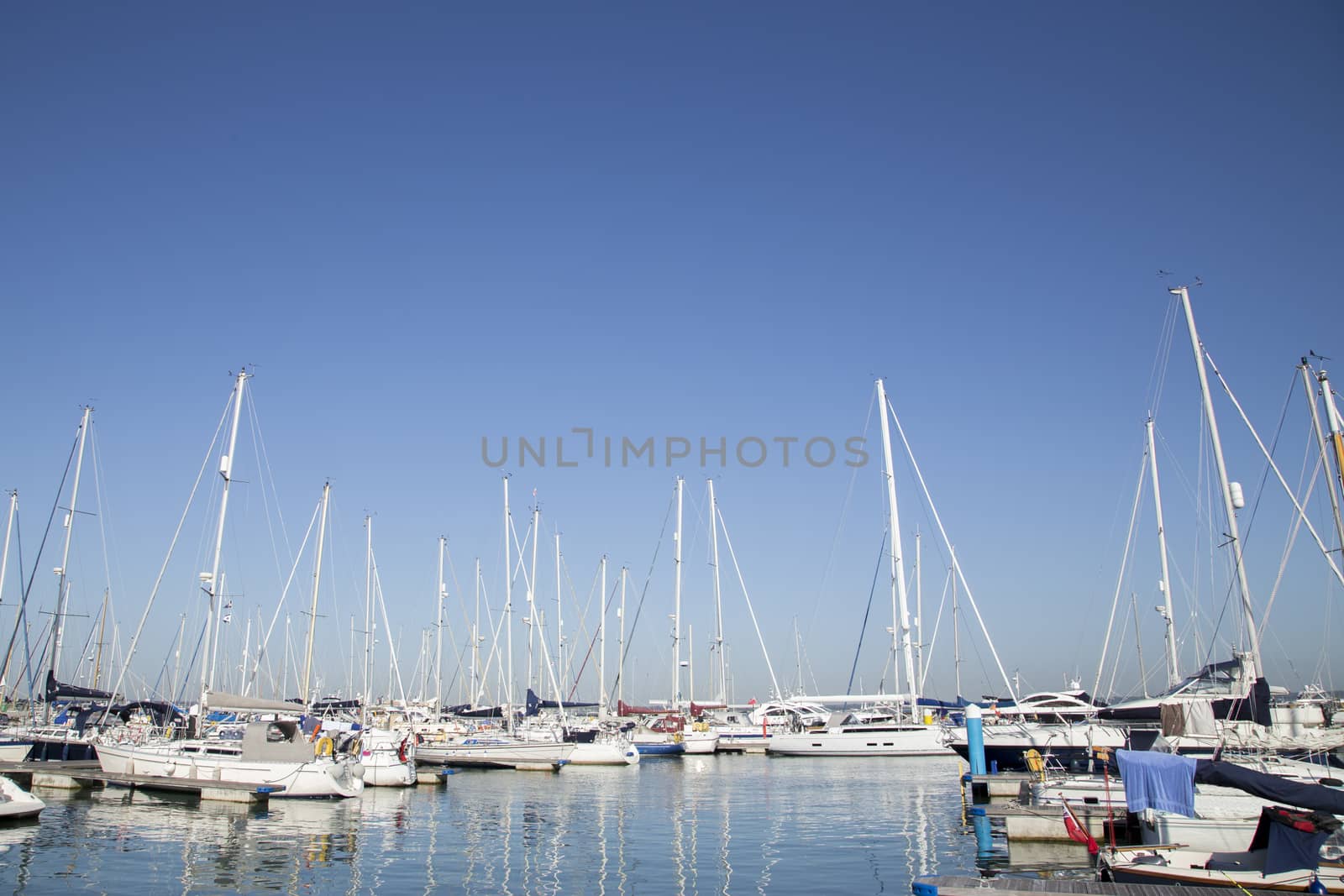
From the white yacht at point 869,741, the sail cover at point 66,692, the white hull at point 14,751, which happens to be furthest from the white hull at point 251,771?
the white yacht at point 869,741

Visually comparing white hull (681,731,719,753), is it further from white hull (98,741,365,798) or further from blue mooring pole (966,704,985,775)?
blue mooring pole (966,704,985,775)

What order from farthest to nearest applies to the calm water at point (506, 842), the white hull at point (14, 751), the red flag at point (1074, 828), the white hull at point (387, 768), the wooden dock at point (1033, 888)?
1. the white hull at point (14, 751)
2. the white hull at point (387, 768)
3. the red flag at point (1074, 828)
4. the calm water at point (506, 842)
5. the wooden dock at point (1033, 888)

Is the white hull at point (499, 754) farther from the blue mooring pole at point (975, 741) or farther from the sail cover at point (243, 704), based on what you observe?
the blue mooring pole at point (975, 741)

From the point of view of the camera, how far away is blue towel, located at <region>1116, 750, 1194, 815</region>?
59.3ft

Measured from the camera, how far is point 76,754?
42.7m

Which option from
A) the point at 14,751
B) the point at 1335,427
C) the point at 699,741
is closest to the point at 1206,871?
the point at 1335,427

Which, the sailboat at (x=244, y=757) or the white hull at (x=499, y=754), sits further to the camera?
the white hull at (x=499, y=754)

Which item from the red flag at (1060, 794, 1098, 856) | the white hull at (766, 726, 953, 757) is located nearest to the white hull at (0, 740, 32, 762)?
the white hull at (766, 726, 953, 757)

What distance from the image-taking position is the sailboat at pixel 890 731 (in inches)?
2152

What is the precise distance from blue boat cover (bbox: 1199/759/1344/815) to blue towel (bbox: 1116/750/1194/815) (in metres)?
1.03

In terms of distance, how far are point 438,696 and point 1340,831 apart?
68.8 m

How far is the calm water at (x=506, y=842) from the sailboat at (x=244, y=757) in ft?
2.79

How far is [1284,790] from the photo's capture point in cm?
1641

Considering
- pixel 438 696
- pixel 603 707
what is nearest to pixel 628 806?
pixel 603 707
